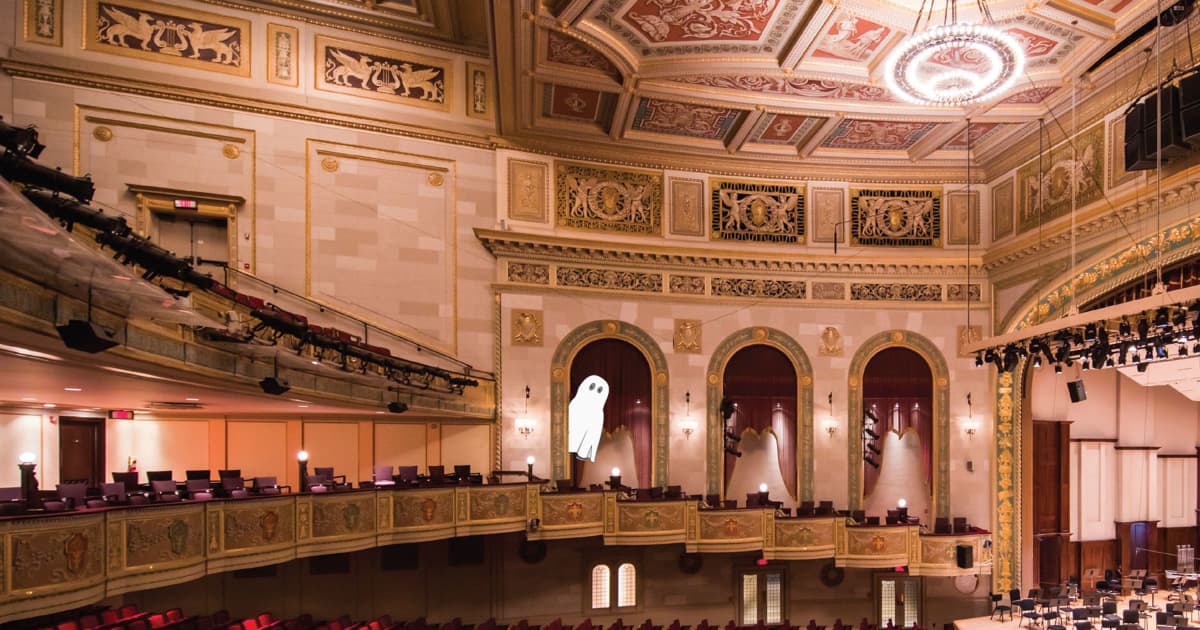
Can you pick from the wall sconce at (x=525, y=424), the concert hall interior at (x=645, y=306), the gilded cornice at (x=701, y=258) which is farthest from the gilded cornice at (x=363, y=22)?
the wall sconce at (x=525, y=424)

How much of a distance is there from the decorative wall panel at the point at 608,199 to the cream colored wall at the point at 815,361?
175 centimetres

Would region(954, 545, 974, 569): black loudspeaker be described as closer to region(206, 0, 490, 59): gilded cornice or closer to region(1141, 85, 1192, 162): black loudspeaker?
region(1141, 85, 1192, 162): black loudspeaker

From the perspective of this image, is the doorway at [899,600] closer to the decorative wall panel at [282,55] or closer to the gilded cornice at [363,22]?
the gilded cornice at [363,22]

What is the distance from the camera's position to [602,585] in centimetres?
1745

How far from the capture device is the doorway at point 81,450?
12938 mm

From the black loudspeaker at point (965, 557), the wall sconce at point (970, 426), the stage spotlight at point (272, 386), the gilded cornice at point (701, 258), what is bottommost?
the black loudspeaker at point (965, 557)

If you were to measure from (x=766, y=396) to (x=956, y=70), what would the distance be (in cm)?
930

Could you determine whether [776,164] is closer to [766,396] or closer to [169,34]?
[766,396]

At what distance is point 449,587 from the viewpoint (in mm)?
16109

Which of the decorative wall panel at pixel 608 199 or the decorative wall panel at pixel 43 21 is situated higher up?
the decorative wall panel at pixel 43 21

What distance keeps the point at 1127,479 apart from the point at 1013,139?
10.3m

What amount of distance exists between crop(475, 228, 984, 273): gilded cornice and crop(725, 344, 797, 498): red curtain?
7.05 ft

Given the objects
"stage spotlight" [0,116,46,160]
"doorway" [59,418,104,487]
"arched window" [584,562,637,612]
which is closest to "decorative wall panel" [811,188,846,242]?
"arched window" [584,562,637,612]

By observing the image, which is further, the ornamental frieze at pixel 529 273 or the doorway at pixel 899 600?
the doorway at pixel 899 600
